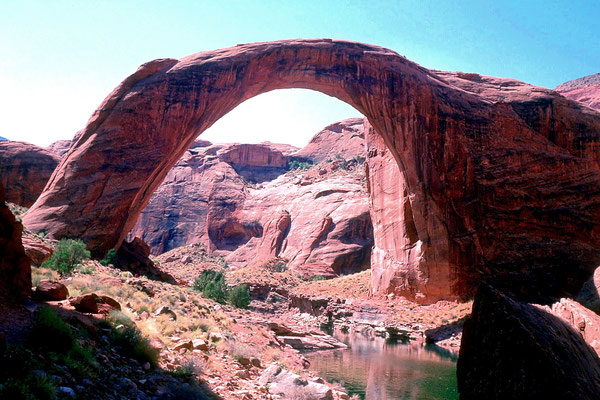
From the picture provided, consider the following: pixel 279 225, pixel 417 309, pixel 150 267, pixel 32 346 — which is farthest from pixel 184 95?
pixel 279 225

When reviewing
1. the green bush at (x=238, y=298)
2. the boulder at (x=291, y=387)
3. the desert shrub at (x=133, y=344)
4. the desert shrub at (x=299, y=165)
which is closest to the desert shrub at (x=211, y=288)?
the green bush at (x=238, y=298)

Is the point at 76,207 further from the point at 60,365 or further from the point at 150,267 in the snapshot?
the point at 60,365

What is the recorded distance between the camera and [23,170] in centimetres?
2672

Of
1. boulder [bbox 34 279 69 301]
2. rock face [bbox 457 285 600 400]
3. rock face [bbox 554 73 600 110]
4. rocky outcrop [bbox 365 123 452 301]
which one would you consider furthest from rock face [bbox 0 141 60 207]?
rock face [bbox 554 73 600 110]

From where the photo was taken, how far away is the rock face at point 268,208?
3575cm

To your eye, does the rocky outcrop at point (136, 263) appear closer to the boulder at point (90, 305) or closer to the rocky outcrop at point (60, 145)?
the boulder at point (90, 305)

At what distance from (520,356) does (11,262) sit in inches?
230

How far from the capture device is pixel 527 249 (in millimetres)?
18109

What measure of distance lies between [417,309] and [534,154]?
30.1 ft

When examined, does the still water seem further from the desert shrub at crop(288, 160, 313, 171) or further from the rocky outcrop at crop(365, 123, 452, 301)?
the desert shrub at crop(288, 160, 313, 171)

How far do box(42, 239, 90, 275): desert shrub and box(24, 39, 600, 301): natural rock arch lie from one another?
150 inches

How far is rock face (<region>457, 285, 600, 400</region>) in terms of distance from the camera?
318cm

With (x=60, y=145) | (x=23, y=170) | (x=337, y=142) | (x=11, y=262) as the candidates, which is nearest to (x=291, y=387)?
(x=11, y=262)

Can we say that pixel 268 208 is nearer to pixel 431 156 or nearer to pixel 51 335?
pixel 431 156
